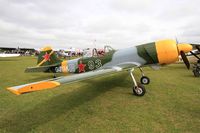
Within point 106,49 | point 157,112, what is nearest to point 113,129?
point 157,112

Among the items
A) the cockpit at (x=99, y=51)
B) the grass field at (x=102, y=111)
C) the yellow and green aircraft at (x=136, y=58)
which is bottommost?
the grass field at (x=102, y=111)

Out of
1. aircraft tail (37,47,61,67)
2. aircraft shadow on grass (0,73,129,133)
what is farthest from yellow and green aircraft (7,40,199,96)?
aircraft tail (37,47,61,67)

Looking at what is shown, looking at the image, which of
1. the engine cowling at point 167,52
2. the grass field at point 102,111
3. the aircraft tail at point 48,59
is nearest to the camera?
the grass field at point 102,111

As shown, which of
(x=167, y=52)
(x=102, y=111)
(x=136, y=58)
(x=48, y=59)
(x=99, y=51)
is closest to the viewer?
(x=102, y=111)

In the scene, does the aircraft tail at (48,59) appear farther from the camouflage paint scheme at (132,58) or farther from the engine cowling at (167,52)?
the engine cowling at (167,52)

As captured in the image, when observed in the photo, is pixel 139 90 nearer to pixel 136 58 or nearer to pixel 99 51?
pixel 136 58

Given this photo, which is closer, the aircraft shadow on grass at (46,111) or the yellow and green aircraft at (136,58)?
the aircraft shadow on grass at (46,111)

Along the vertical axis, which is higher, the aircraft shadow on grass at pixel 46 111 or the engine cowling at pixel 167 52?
the engine cowling at pixel 167 52

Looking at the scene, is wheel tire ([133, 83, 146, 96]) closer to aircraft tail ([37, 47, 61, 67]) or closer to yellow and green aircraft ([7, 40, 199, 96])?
yellow and green aircraft ([7, 40, 199, 96])

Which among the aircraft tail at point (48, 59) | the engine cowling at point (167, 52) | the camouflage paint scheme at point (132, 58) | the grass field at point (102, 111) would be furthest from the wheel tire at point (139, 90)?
the aircraft tail at point (48, 59)

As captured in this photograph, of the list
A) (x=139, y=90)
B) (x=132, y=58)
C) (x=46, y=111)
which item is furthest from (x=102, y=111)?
(x=132, y=58)

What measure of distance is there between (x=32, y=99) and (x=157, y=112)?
172 inches

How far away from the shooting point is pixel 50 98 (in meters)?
6.38

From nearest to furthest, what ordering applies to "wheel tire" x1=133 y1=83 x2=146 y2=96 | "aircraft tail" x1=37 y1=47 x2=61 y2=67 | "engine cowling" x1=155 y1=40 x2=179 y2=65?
"wheel tire" x1=133 y1=83 x2=146 y2=96 → "engine cowling" x1=155 y1=40 x2=179 y2=65 → "aircraft tail" x1=37 y1=47 x2=61 y2=67
